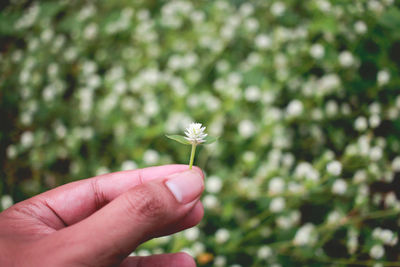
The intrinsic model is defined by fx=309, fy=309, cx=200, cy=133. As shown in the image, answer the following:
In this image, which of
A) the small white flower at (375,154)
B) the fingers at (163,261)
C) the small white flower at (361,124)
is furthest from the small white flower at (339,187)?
the fingers at (163,261)

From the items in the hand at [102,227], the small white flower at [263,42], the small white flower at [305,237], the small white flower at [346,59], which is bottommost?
the small white flower at [305,237]

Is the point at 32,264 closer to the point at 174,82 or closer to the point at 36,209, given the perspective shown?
the point at 36,209

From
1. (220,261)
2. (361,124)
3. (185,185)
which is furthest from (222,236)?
(361,124)

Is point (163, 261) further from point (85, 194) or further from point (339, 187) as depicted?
point (339, 187)

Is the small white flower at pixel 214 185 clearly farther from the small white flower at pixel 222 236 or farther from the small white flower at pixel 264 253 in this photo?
the small white flower at pixel 264 253

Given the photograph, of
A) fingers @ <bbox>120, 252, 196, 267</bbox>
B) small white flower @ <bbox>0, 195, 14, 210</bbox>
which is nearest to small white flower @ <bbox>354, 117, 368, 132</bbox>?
fingers @ <bbox>120, 252, 196, 267</bbox>

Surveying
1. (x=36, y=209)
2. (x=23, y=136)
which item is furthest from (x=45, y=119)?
(x=36, y=209)
